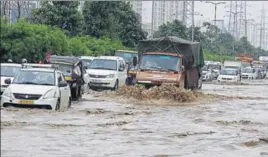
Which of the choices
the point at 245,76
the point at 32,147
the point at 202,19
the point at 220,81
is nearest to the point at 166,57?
the point at 32,147

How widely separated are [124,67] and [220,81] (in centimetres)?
2026

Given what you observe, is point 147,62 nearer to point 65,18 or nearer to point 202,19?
point 65,18

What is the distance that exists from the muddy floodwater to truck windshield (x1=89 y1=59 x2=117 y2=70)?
265 inches

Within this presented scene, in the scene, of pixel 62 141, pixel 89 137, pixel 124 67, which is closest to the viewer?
pixel 62 141

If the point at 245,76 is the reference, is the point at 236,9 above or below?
above

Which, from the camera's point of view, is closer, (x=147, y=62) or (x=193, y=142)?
(x=193, y=142)

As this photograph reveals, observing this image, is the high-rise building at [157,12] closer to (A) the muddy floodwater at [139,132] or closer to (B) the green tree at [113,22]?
(B) the green tree at [113,22]

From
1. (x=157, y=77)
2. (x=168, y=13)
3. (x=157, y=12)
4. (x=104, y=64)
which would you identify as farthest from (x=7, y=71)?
(x=168, y=13)

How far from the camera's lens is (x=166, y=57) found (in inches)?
898

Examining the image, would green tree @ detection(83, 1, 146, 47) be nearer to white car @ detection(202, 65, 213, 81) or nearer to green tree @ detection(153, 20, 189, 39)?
white car @ detection(202, 65, 213, 81)

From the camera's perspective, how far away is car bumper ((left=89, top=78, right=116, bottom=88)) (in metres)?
25.7

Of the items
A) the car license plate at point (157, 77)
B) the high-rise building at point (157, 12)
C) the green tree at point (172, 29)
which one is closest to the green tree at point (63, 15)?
the car license plate at point (157, 77)

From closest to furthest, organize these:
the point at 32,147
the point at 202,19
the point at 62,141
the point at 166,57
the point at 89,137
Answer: the point at 32,147
the point at 62,141
the point at 89,137
the point at 166,57
the point at 202,19

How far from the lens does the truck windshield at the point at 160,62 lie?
73.9ft
